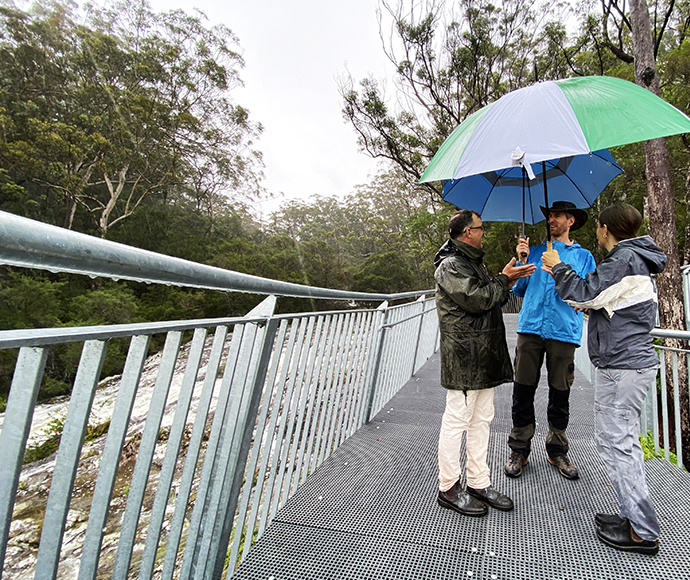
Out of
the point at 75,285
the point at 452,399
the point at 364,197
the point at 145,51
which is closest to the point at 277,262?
the point at 75,285

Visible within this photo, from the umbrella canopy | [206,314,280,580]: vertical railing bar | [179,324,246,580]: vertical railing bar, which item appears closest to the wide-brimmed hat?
the umbrella canopy

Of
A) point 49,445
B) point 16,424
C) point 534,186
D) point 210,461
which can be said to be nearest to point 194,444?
point 210,461

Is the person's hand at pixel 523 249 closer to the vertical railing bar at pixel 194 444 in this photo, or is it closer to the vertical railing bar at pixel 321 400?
the vertical railing bar at pixel 321 400

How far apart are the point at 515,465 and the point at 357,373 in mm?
1178

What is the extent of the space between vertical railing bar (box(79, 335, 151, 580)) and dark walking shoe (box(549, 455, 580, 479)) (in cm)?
237

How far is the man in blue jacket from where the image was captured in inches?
86.4

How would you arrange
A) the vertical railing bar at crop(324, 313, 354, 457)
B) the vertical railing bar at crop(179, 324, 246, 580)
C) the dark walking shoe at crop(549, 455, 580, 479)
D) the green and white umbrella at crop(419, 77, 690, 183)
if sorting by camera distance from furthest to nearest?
the vertical railing bar at crop(324, 313, 354, 457) < the dark walking shoe at crop(549, 455, 580, 479) < the green and white umbrella at crop(419, 77, 690, 183) < the vertical railing bar at crop(179, 324, 246, 580)

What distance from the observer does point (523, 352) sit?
7.64 feet

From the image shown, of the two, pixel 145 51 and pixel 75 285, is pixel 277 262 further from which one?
pixel 145 51

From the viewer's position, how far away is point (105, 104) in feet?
66.3

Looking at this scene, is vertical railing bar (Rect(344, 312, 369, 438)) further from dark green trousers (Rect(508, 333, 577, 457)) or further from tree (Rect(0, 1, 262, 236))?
tree (Rect(0, 1, 262, 236))

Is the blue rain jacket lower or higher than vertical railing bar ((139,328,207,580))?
higher

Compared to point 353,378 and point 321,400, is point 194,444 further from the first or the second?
point 353,378

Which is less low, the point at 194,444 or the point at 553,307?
the point at 553,307
